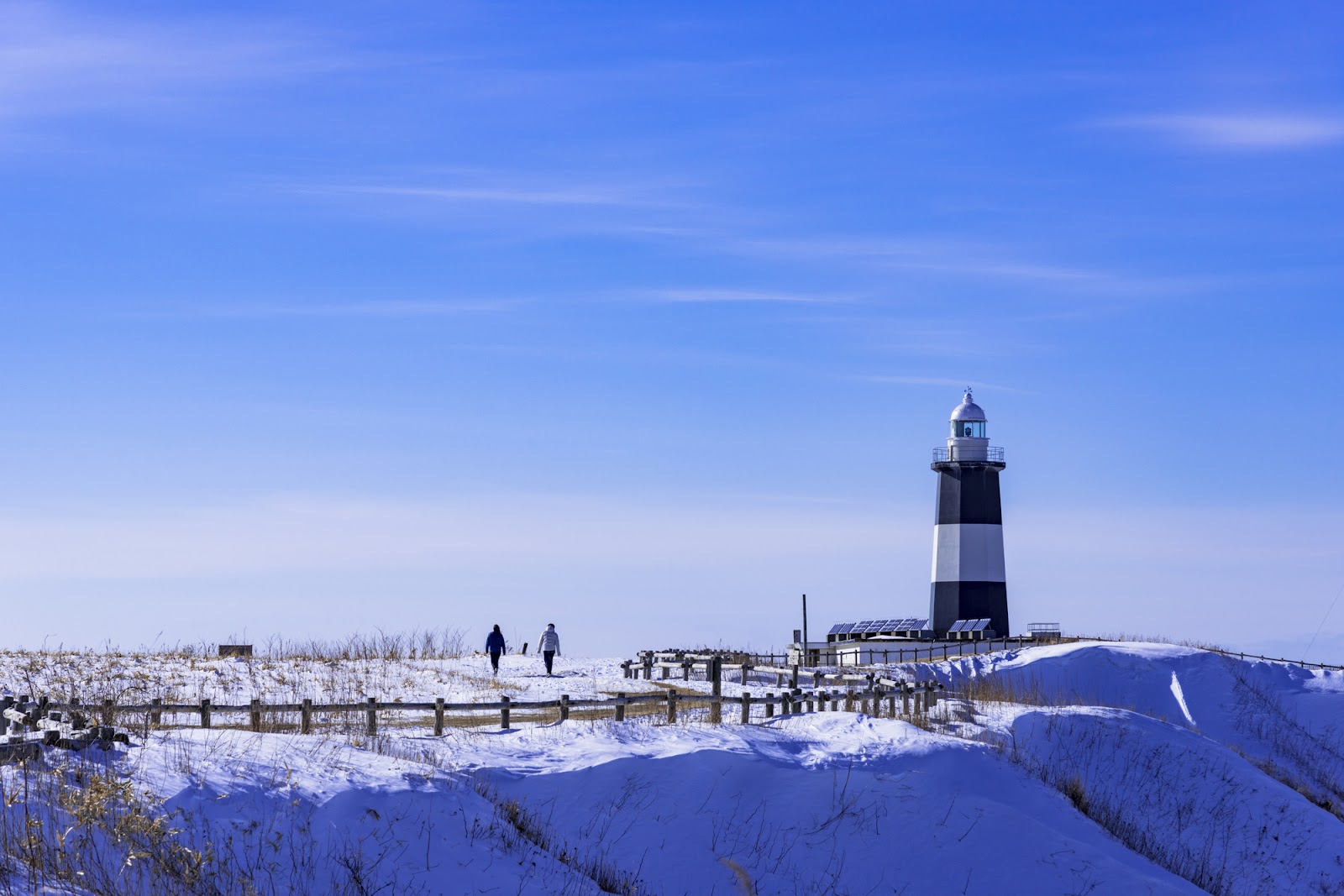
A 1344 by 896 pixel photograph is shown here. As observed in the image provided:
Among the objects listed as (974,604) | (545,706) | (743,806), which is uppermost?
(974,604)

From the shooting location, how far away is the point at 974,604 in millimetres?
60000

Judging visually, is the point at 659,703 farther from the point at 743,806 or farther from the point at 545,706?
the point at 743,806

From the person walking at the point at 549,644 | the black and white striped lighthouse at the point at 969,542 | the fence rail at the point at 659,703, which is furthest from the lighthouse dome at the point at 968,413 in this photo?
the person walking at the point at 549,644

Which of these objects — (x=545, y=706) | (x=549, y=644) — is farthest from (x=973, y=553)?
(x=545, y=706)

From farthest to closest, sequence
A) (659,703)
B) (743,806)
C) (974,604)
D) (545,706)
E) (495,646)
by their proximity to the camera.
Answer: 1. (974,604)
2. (495,646)
3. (659,703)
4. (545,706)
5. (743,806)

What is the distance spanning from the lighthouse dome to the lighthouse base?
25.2 ft

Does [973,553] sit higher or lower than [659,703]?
higher

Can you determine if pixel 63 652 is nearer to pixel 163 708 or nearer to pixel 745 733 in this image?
pixel 163 708

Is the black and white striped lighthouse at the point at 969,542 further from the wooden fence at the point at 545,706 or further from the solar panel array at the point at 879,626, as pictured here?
the wooden fence at the point at 545,706

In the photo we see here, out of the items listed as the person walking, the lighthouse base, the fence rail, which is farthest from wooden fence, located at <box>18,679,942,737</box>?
the lighthouse base

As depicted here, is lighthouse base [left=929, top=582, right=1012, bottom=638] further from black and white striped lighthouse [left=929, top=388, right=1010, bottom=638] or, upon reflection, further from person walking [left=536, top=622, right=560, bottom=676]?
person walking [left=536, top=622, right=560, bottom=676]

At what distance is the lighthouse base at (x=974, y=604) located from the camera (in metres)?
60.0

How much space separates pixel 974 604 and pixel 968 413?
895cm

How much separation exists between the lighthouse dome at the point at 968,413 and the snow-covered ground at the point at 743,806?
30692mm
